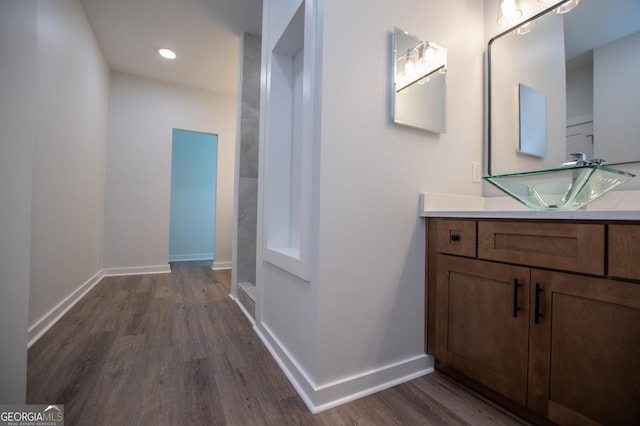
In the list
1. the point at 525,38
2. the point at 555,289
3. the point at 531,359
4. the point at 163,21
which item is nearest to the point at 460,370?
the point at 531,359

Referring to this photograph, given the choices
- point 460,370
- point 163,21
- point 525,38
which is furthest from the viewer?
point 163,21

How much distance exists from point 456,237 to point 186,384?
1453 millimetres

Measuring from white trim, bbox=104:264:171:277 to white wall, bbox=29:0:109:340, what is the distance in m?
0.37

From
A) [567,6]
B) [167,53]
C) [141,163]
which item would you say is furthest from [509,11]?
[141,163]

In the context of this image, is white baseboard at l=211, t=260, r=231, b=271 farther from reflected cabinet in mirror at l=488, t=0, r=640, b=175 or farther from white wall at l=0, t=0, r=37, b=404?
reflected cabinet in mirror at l=488, t=0, r=640, b=175

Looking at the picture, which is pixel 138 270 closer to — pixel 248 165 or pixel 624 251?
pixel 248 165

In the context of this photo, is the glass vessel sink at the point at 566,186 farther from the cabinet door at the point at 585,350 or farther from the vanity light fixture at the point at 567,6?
the vanity light fixture at the point at 567,6

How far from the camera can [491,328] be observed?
1144 millimetres

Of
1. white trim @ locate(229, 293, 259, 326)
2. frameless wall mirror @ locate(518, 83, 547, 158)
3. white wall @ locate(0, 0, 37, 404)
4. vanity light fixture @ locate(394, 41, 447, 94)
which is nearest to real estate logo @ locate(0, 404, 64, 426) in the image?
white wall @ locate(0, 0, 37, 404)

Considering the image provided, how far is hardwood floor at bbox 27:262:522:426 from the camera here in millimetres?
1069

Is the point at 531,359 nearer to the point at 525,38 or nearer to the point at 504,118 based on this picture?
the point at 504,118

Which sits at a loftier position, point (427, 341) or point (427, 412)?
point (427, 341)

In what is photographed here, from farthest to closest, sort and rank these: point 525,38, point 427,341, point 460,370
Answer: point 525,38 < point 427,341 < point 460,370

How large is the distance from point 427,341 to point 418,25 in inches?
65.6
